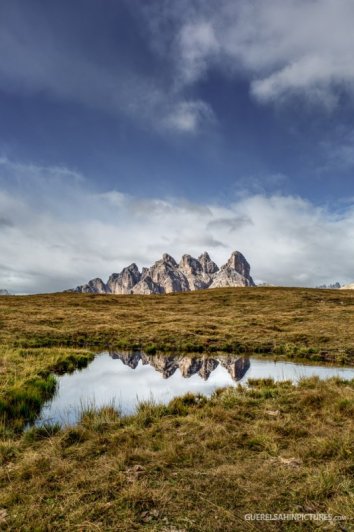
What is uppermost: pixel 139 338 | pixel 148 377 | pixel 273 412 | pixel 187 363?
pixel 139 338

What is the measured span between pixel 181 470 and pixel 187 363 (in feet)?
61.5

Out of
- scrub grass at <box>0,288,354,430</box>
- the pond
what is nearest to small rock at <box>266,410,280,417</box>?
the pond

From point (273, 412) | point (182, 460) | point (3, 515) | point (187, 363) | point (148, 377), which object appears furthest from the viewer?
point (187, 363)

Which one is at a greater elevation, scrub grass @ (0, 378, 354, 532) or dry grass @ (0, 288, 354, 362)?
dry grass @ (0, 288, 354, 362)

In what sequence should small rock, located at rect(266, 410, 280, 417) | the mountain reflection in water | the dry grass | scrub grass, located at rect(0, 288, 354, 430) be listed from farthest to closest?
1. the dry grass
2. the mountain reflection in water
3. scrub grass, located at rect(0, 288, 354, 430)
4. small rock, located at rect(266, 410, 280, 417)

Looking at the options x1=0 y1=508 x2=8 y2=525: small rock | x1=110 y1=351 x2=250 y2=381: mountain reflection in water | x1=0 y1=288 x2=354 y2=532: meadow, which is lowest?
x1=0 y1=508 x2=8 y2=525: small rock

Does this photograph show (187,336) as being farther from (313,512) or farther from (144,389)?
(313,512)

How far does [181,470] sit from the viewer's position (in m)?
7.90

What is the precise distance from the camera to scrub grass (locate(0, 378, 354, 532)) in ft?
20.3

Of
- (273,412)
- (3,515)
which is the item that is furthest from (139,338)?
(3,515)

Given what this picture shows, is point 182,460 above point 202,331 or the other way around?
the other way around

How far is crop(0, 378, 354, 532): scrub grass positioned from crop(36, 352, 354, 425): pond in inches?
93.1

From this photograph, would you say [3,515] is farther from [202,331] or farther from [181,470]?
[202,331]

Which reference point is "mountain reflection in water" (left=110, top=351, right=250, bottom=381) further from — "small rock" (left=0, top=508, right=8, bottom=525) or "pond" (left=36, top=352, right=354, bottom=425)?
"small rock" (left=0, top=508, right=8, bottom=525)
